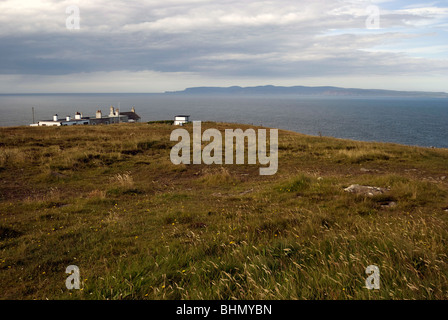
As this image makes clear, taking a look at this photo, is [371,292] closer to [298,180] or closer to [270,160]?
[298,180]

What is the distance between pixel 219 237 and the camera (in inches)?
252

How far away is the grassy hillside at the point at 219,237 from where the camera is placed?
13.6 ft

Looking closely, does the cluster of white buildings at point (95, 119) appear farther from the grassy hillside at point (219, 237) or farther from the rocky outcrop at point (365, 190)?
the rocky outcrop at point (365, 190)

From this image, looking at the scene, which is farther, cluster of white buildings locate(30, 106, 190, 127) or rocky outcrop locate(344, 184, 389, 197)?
cluster of white buildings locate(30, 106, 190, 127)

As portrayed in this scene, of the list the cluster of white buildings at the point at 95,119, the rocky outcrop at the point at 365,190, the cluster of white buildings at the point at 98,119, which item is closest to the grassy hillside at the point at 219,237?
the rocky outcrop at the point at 365,190

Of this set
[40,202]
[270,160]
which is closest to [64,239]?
[40,202]

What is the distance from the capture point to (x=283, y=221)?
750cm

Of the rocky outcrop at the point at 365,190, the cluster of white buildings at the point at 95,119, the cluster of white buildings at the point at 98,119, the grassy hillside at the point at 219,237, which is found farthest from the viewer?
the cluster of white buildings at the point at 95,119

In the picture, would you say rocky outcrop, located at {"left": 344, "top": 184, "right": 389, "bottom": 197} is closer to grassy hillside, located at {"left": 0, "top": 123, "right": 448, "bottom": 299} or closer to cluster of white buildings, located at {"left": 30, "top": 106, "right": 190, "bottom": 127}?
grassy hillside, located at {"left": 0, "top": 123, "right": 448, "bottom": 299}

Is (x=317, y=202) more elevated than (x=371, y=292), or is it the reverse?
(x=371, y=292)

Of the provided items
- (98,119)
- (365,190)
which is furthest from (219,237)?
(98,119)

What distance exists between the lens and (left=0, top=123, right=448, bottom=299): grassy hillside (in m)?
4.15

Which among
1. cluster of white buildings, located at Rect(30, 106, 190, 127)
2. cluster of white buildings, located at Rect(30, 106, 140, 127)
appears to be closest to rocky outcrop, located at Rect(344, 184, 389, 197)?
cluster of white buildings, located at Rect(30, 106, 190, 127)

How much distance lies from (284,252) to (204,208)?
4710mm
